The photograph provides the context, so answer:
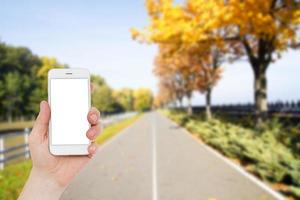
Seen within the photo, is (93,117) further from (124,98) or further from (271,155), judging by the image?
(124,98)

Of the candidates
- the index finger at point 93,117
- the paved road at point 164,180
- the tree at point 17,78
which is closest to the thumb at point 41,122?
the index finger at point 93,117

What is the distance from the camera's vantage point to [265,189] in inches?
402

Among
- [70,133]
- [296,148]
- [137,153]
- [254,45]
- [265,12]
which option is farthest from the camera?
[254,45]

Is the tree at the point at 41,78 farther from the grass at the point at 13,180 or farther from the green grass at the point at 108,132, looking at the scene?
the grass at the point at 13,180

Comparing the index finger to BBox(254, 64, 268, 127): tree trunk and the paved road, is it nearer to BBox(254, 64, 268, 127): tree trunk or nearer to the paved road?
the paved road

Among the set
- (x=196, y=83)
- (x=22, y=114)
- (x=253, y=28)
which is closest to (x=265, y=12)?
(x=253, y=28)

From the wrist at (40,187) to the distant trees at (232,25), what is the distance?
13969mm

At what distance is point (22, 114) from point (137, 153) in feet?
251

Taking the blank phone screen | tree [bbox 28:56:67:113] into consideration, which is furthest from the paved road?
tree [bbox 28:56:67:113]

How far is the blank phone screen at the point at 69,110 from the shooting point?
11.5ft

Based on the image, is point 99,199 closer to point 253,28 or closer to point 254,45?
point 253,28

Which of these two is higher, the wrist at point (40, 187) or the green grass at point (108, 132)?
the wrist at point (40, 187)

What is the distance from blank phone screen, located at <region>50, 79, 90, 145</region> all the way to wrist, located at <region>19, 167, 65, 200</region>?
579 mm

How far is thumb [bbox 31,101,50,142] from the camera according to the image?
3.06m
